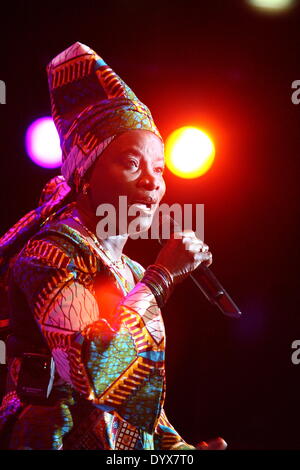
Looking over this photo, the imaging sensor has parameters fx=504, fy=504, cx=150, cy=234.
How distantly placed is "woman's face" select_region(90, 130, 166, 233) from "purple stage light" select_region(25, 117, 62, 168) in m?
1.11

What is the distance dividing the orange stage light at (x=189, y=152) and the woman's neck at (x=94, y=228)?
1261mm

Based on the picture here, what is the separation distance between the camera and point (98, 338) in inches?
47.1

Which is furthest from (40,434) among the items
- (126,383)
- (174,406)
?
(174,406)

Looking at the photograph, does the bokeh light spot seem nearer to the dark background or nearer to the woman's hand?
the dark background

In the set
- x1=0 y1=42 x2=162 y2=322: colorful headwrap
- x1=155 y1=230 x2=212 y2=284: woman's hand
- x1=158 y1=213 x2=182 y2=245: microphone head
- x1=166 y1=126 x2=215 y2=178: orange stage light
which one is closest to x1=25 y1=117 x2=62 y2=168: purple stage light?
x1=166 y1=126 x2=215 y2=178: orange stage light

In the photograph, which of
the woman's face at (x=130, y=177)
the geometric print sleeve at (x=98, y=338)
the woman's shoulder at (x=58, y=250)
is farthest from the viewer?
the woman's face at (x=130, y=177)

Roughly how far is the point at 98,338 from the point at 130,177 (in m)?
0.50

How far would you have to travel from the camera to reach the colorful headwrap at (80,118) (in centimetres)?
150

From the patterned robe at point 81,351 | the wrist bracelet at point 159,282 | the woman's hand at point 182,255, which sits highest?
the woman's hand at point 182,255

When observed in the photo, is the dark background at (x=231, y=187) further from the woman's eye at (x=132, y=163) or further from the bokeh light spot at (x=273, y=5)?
the woman's eye at (x=132, y=163)

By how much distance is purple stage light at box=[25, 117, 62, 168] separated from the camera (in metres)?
2.54

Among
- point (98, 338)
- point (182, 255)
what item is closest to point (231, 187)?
point (182, 255)

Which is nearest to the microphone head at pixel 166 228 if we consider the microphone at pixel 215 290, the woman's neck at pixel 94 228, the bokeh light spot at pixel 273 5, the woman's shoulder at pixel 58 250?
the microphone at pixel 215 290
